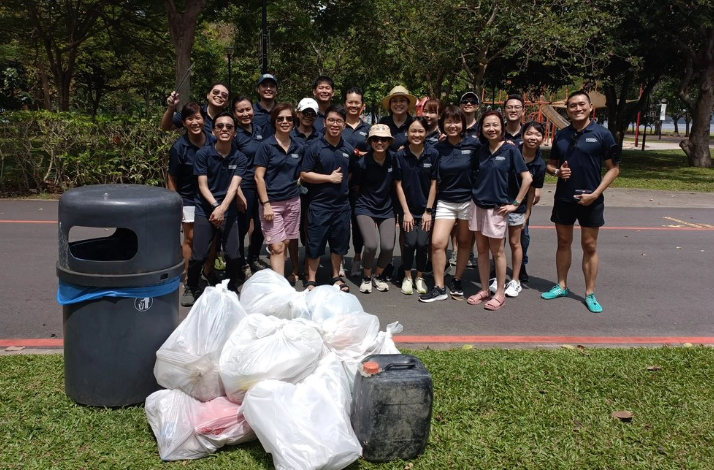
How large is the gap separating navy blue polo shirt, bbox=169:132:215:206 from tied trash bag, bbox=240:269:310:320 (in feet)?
6.79

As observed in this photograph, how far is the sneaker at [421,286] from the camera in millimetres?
6262

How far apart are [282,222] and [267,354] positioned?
2.83 meters

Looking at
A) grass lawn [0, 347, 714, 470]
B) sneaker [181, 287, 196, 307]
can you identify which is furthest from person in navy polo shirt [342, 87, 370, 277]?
grass lawn [0, 347, 714, 470]

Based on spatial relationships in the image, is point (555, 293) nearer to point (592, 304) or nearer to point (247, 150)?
point (592, 304)

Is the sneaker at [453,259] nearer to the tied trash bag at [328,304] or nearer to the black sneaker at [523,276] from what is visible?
the black sneaker at [523,276]

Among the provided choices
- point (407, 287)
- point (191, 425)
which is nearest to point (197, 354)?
point (191, 425)

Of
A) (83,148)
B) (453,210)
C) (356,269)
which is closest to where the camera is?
(453,210)

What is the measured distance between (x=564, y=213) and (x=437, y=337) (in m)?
1.85

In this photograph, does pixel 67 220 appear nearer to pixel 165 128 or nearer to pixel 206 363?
pixel 206 363

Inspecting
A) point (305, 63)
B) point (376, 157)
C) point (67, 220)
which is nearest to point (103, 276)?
point (67, 220)

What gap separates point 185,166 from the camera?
5.65 m

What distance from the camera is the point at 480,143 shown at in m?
5.82

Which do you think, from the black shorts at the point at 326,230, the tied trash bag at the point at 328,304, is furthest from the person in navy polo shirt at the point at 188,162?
the tied trash bag at the point at 328,304

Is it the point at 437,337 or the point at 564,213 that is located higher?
the point at 564,213
